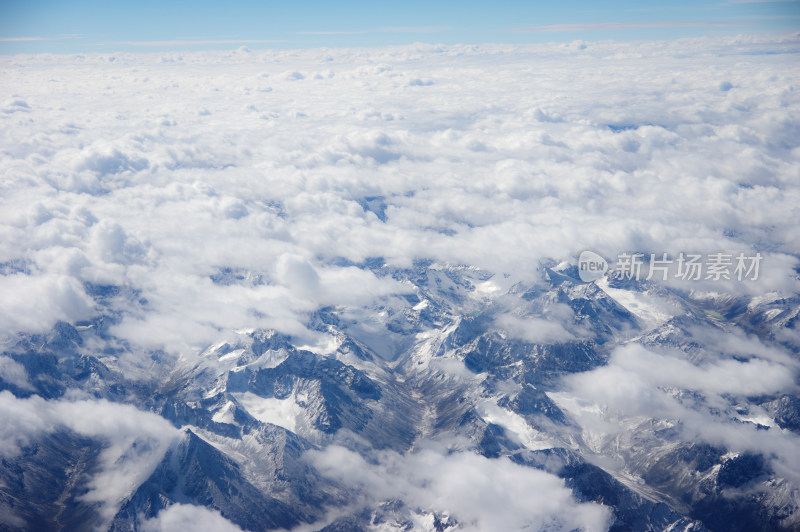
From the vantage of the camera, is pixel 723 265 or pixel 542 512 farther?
pixel 542 512

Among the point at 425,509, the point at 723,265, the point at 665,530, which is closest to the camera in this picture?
the point at 723,265

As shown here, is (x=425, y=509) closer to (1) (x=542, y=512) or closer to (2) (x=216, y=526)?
(1) (x=542, y=512)

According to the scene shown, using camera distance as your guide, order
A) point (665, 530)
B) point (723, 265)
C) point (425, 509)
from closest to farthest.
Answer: point (723, 265)
point (665, 530)
point (425, 509)

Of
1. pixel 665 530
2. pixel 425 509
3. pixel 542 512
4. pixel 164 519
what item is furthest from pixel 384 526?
pixel 665 530

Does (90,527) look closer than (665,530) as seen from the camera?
No

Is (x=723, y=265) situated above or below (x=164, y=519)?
above

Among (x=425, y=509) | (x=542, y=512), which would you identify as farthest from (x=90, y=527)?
(x=542, y=512)

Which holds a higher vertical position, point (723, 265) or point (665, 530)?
point (723, 265)

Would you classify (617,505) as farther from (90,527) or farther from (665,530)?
(90,527)
